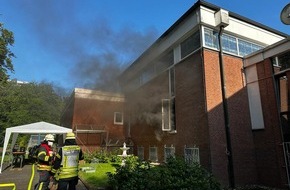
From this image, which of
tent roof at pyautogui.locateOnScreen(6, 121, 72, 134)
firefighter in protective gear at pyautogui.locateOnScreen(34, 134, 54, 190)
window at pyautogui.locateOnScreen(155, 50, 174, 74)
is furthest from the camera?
tent roof at pyautogui.locateOnScreen(6, 121, 72, 134)

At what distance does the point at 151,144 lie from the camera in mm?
15508

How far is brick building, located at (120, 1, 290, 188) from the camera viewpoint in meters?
9.92

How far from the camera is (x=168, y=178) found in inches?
229

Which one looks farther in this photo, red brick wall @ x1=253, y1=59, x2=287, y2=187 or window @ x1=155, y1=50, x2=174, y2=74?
window @ x1=155, y1=50, x2=174, y2=74

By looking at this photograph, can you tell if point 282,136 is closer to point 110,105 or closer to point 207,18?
point 207,18

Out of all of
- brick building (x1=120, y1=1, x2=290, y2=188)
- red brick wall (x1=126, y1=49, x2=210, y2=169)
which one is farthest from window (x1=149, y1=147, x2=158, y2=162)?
brick building (x1=120, y1=1, x2=290, y2=188)

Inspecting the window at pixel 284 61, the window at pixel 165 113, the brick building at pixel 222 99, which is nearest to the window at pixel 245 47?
the brick building at pixel 222 99

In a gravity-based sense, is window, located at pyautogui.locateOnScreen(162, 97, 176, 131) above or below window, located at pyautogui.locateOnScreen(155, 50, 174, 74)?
below

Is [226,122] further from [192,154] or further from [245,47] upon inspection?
[245,47]

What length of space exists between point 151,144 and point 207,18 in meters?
8.83

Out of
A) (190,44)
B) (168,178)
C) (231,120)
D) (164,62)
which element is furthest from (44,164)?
(164,62)

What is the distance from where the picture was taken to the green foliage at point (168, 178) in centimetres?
571

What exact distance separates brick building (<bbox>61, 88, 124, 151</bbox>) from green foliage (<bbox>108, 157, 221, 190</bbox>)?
40.3 feet

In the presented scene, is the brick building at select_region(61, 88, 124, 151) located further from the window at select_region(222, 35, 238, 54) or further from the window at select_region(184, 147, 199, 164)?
the window at select_region(222, 35, 238, 54)
